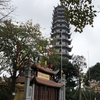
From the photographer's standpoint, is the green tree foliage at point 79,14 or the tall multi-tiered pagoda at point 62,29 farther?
the tall multi-tiered pagoda at point 62,29

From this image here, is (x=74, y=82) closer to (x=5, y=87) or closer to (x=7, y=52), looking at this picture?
(x=5, y=87)

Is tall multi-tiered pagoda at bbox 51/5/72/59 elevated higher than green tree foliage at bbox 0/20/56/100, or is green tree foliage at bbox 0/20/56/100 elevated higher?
tall multi-tiered pagoda at bbox 51/5/72/59

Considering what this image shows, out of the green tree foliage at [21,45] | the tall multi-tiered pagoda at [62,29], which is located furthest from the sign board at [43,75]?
the tall multi-tiered pagoda at [62,29]

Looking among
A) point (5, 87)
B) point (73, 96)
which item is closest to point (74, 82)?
point (73, 96)

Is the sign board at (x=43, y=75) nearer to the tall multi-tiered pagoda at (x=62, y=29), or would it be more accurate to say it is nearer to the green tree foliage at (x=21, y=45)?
the green tree foliage at (x=21, y=45)

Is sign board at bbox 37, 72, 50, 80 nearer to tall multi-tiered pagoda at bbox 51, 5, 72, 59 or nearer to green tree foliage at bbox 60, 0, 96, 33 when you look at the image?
green tree foliage at bbox 60, 0, 96, 33

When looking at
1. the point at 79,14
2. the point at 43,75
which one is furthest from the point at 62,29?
the point at 79,14

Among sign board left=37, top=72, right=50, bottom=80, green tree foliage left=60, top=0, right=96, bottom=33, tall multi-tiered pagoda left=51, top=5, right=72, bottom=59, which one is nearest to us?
green tree foliage left=60, top=0, right=96, bottom=33

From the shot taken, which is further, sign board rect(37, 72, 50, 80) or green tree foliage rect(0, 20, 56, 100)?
sign board rect(37, 72, 50, 80)

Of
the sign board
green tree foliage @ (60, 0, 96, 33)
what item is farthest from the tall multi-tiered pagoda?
green tree foliage @ (60, 0, 96, 33)

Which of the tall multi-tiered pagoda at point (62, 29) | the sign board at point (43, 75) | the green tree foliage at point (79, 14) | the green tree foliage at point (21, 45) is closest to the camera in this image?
the green tree foliage at point (79, 14)

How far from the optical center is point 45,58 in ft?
50.3

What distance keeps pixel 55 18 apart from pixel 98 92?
103 feet

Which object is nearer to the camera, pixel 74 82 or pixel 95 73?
pixel 74 82
